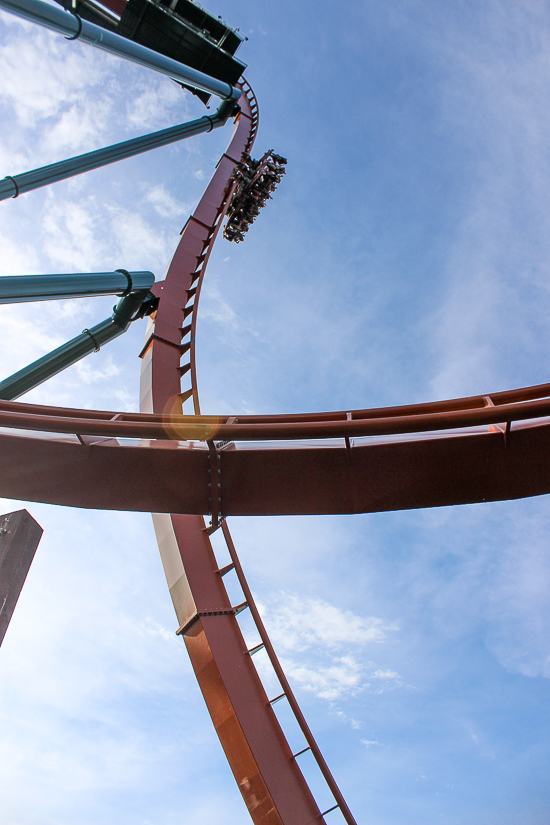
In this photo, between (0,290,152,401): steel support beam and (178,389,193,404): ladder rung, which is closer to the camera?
(0,290,152,401): steel support beam

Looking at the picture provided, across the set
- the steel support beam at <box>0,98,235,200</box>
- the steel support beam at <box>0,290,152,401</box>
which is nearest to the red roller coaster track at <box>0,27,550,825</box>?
the steel support beam at <box>0,290,152,401</box>

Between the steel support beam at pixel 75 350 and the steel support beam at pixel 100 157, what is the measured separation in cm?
246

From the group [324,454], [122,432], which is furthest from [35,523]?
[324,454]

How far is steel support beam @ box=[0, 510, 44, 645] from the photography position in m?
3.57

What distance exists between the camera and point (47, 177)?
361 inches

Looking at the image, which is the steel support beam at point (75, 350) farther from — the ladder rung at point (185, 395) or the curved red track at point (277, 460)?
the curved red track at point (277, 460)

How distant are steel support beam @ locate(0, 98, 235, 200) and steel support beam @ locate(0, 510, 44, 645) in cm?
Result: 623

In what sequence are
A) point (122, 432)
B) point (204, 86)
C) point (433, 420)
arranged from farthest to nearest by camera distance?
point (204, 86) → point (122, 432) → point (433, 420)

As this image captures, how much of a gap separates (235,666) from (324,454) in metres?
4.17

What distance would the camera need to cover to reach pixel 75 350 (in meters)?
10.0

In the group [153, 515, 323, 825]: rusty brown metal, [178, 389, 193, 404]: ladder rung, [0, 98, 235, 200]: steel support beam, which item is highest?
[0, 98, 235, 200]: steel support beam

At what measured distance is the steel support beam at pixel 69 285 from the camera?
7.65 metres

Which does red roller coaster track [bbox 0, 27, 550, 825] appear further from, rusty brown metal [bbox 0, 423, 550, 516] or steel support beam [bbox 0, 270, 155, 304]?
steel support beam [bbox 0, 270, 155, 304]

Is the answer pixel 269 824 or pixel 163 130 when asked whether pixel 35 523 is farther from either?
pixel 163 130
